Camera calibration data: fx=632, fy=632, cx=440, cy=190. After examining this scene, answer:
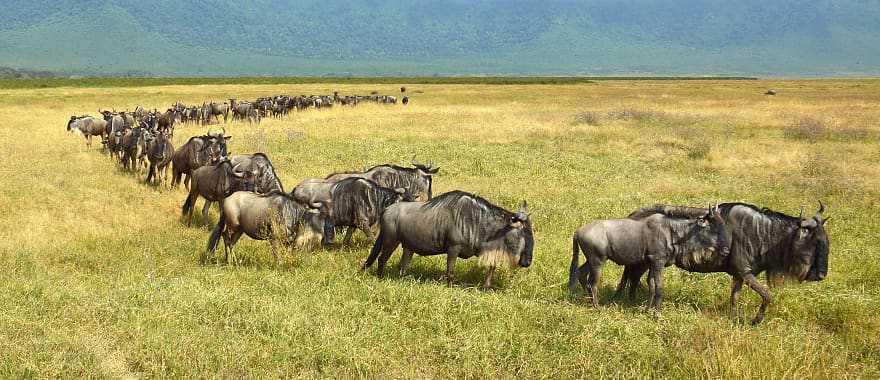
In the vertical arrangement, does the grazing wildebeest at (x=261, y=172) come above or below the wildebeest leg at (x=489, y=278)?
above

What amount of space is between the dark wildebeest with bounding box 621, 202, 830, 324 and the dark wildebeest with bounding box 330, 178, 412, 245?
4842mm

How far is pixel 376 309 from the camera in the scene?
24.7 feet

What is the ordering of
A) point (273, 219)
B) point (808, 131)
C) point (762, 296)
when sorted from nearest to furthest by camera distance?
point (762, 296), point (273, 219), point (808, 131)

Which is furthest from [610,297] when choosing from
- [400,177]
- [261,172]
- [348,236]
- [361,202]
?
[261,172]

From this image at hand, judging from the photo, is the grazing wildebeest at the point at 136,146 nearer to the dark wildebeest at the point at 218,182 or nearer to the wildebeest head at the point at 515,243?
the dark wildebeest at the point at 218,182

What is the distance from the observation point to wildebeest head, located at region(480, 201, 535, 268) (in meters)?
8.56

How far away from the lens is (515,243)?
28.1 ft

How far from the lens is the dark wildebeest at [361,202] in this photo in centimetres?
1052

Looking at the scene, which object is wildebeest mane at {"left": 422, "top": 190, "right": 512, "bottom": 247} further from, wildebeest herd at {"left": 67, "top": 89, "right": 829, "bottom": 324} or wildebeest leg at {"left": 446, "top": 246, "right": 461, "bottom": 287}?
wildebeest leg at {"left": 446, "top": 246, "right": 461, "bottom": 287}

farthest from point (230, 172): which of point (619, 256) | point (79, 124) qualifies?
point (79, 124)

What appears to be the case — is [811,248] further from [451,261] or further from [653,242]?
[451,261]

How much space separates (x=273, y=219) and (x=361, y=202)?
1658 mm

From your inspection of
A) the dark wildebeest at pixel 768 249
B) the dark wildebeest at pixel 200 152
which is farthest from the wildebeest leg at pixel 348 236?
the dark wildebeest at pixel 768 249

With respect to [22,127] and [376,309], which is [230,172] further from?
[22,127]
